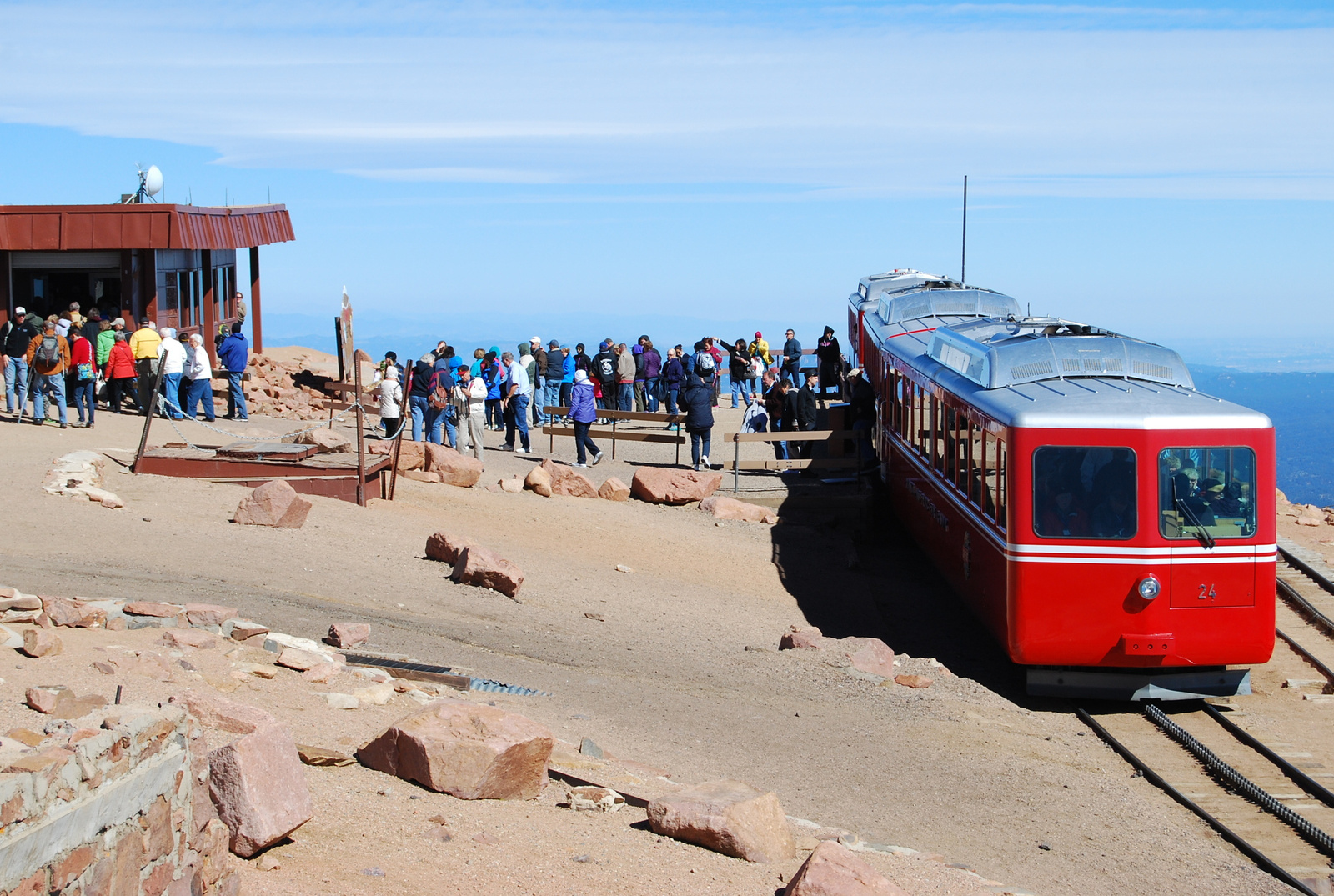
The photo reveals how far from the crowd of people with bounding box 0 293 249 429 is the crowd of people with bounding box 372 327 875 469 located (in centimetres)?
326

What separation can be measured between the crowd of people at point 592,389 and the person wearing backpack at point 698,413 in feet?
0.07

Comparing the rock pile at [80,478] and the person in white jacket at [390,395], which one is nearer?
the rock pile at [80,478]

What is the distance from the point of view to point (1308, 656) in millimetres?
13992

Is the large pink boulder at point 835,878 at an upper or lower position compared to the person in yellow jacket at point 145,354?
lower

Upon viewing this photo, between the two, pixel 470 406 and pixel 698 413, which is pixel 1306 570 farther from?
pixel 470 406

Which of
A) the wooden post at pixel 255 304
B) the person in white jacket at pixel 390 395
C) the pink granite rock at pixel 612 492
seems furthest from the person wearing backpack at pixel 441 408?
the wooden post at pixel 255 304

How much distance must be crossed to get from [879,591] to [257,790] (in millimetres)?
12177

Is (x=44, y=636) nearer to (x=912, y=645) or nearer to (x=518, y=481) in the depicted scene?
(x=912, y=645)

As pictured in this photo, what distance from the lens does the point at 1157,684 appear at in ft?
38.9

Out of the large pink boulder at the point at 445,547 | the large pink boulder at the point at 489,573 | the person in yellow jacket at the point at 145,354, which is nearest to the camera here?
the large pink boulder at the point at 489,573

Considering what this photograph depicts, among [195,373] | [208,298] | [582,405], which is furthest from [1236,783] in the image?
[208,298]

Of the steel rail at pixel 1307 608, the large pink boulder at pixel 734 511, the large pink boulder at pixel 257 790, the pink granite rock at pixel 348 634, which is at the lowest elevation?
the steel rail at pixel 1307 608

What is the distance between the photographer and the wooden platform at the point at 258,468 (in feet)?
55.7

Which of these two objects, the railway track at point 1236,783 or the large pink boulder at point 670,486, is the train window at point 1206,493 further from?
the large pink boulder at point 670,486
